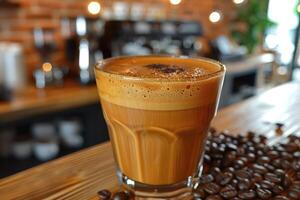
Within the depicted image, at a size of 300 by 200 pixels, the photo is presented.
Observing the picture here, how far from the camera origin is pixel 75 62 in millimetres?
1999

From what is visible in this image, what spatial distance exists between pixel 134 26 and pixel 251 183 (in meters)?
1.85

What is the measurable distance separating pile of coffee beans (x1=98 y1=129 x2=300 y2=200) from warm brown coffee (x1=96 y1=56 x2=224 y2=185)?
0.05 metres

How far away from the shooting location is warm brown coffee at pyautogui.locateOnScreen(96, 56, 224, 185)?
46 centimetres

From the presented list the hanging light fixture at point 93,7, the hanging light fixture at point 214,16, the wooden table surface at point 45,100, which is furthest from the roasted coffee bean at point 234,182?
the hanging light fixture at point 214,16

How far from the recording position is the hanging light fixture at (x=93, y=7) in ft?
7.15

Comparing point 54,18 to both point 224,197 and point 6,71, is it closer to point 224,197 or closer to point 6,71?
point 6,71

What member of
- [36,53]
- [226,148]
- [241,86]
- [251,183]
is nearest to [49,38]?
[36,53]

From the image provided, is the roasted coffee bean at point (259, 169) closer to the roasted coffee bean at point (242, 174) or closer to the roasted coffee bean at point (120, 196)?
the roasted coffee bean at point (242, 174)

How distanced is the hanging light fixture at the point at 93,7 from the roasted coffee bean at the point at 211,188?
1897 mm

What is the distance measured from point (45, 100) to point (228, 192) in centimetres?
121

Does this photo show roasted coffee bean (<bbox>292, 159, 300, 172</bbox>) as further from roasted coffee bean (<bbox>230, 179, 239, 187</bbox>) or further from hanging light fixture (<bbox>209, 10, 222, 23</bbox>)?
hanging light fixture (<bbox>209, 10, 222, 23</bbox>)

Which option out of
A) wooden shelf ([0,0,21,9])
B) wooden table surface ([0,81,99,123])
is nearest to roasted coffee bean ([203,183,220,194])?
wooden table surface ([0,81,99,123])

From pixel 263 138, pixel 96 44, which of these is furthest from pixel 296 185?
pixel 96 44

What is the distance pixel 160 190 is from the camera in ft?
1.71
